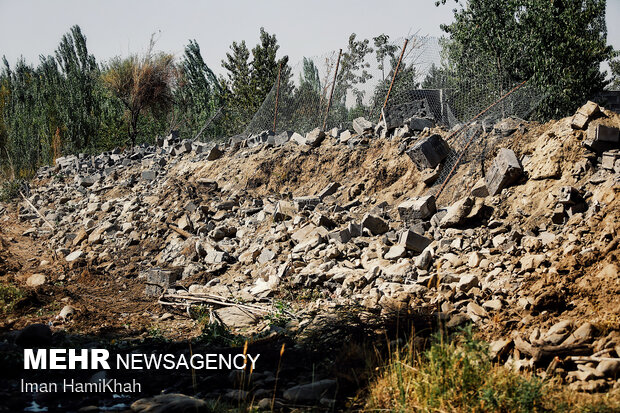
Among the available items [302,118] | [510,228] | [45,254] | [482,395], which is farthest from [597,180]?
[45,254]

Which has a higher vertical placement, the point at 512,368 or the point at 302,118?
the point at 302,118

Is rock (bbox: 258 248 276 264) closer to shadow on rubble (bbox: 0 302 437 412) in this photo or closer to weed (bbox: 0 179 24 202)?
shadow on rubble (bbox: 0 302 437 412)

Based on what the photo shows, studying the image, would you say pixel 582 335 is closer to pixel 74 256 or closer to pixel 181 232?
pixel 181 232

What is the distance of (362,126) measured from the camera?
9.80 meters

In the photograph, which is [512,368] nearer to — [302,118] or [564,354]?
[564,354]

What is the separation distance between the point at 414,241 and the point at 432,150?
2.43 meters

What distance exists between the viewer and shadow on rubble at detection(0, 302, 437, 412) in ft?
10.6

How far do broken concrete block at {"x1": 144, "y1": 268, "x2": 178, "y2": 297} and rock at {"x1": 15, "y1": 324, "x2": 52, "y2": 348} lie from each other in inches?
88.9

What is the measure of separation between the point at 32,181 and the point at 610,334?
696 inches

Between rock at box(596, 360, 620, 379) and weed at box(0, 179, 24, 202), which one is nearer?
rock at box(596, 360, 620, 379)

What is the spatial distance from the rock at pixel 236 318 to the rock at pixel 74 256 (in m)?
4.57

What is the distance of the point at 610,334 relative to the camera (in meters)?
3.29

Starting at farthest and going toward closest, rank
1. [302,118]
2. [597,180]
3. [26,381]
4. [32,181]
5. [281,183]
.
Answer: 1. [32,181]
2. [302,118]
3. [281,183]
4. [597,180]
5. [26,381]

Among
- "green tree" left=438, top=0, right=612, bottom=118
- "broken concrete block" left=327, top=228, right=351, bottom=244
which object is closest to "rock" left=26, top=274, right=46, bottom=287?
"broken concrete block" left=327, top=228, right=351, bottom=244
